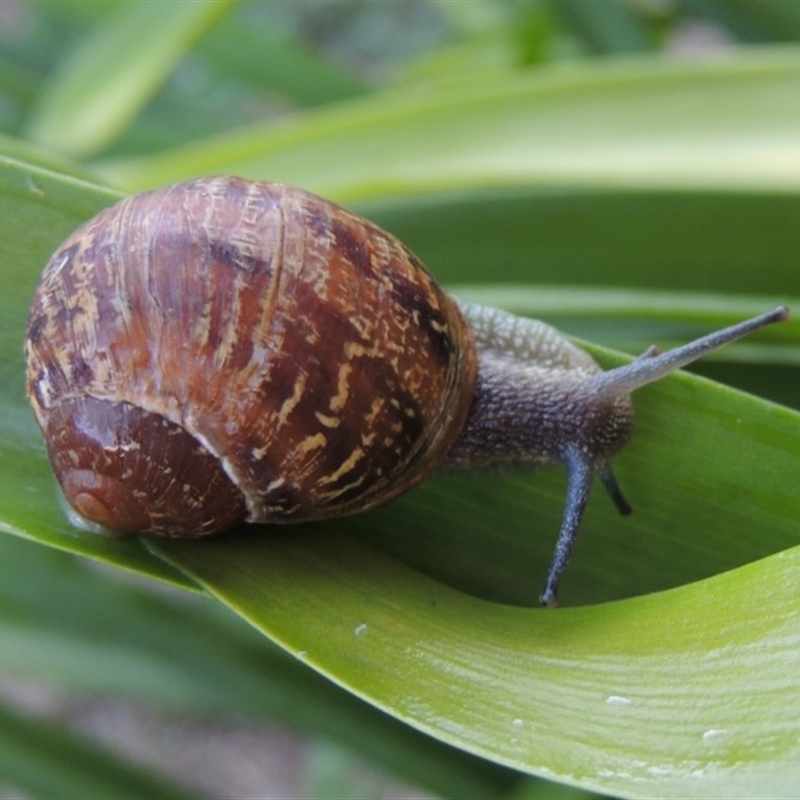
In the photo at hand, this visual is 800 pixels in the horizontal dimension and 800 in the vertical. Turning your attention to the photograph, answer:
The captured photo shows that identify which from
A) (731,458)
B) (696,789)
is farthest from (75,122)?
(696,789)

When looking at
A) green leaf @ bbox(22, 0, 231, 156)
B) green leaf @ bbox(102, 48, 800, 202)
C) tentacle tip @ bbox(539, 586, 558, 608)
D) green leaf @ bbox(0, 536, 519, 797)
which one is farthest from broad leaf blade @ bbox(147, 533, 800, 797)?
green leaf @ bbox(22, 0, 231, 156)

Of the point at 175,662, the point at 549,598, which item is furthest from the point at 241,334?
the point at 175,662

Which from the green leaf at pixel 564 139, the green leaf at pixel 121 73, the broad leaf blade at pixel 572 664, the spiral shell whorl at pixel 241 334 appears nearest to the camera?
the broad leaf blade at pixel 572 664

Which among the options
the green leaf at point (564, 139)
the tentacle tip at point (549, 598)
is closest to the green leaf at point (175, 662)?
the tentacle tip at point (549, 598)

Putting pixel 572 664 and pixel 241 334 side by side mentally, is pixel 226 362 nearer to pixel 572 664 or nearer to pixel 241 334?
pixel 241 334

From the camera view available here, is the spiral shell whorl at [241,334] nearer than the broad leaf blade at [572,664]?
No

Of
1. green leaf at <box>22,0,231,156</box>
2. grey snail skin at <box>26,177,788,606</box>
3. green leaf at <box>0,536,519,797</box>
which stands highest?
green leaf at <box>22,0,231,156</box>

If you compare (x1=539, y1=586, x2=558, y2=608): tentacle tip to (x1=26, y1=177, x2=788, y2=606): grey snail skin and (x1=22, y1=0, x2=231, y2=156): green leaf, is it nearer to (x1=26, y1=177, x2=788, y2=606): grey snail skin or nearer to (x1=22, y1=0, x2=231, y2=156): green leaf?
(x1=26, y1=177, x2=788, y2=606): grey snail skin

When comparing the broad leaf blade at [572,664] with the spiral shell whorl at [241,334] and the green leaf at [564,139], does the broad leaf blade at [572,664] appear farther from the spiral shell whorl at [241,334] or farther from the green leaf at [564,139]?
the green leaf at [564,139]
